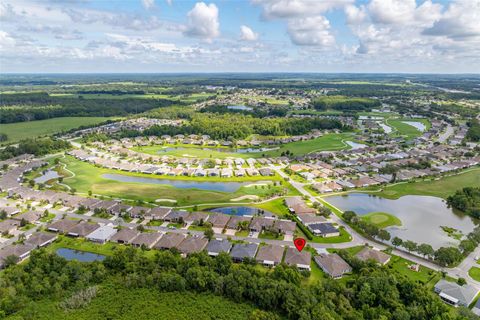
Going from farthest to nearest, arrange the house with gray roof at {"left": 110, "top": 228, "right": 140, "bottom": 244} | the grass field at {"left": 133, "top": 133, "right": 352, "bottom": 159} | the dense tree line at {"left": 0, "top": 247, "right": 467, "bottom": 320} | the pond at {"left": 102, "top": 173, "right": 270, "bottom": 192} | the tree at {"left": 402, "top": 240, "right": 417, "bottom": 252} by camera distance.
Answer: the grass field at {"left": 133, "top": 133, "right": 352, "bottom": 159}, the pond at {"left": 102, "top": 173, "right": 270, "bottom": 192}, the house with gray roof at {"left": 110, "top": 228, "right": 140, "bottom": 244}, the tree at {"left": 402, "top": 240, "right": 417, "bottom": 252}, the dense tree line at {"left": 0, "top": 247, "right": 467, "bottom": 320}

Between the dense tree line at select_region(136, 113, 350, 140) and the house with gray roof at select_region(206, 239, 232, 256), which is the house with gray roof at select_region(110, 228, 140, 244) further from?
the dense tree line at select_region(136, 113, 350, 140)

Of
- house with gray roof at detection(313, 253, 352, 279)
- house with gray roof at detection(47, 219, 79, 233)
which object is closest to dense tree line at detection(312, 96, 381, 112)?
house with gray roof at detection(313, 253, 352, 279)

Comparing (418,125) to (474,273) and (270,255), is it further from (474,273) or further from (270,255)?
(270,255)

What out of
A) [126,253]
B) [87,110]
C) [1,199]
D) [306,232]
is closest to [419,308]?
[306,232]

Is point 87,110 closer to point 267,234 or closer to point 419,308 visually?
point 267,234

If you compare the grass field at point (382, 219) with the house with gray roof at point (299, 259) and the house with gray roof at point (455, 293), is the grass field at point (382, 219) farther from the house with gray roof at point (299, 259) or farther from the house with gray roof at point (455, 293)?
the house with gray roof at point (299, 259)

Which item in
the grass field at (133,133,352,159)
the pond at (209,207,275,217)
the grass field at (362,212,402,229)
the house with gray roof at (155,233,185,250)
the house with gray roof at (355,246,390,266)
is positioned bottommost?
the grass field at (133,133,352,159)

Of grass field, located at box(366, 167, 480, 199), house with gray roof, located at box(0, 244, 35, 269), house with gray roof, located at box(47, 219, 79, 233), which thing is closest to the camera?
house with gray roof, located at box(0, 244, 35, 269)
